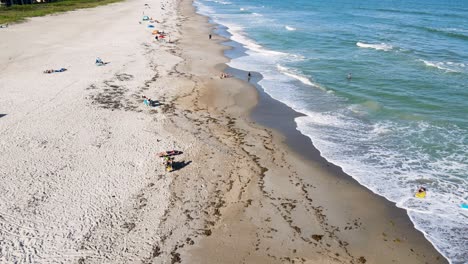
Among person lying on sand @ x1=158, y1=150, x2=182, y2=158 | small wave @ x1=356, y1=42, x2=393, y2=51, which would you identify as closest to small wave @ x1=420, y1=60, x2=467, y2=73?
small wave @ x1=356, y1=42, x2=393, y2=51

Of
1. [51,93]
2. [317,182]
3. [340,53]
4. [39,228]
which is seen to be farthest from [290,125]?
[340,53]

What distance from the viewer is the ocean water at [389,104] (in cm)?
1647

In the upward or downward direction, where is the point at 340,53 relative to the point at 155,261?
upward

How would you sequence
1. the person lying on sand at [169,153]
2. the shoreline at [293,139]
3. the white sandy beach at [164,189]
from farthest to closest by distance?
the person lying on sand at [169,153]
the shoreline at [293,139]
the white sandy beach at [164,189]

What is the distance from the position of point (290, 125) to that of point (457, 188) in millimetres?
9836

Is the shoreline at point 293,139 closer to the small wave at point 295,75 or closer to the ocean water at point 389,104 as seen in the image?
the ocean water at point 389,104

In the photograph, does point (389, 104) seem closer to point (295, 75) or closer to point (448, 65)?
point (295, 75)

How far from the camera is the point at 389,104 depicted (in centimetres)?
2673

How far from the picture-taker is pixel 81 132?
67.7 feet

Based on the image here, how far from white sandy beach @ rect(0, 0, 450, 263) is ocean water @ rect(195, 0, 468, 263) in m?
1.56

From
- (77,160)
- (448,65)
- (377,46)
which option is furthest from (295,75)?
(77,160)

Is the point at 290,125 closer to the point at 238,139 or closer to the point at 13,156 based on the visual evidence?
the point at 238,139

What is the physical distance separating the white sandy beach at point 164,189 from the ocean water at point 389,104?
61.4 inches

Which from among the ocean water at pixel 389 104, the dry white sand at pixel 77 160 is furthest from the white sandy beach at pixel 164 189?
the ocean water at pixel 389 104
